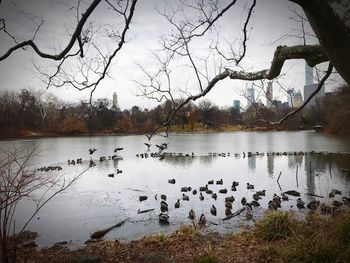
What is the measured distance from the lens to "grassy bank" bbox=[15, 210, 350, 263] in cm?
506

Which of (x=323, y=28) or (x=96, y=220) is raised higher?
(x=323, y=28)

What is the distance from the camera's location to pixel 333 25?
6.10 feet

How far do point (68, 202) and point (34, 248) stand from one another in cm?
698

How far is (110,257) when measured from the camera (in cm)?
771

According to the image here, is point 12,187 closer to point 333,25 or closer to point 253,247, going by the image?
point 253,247

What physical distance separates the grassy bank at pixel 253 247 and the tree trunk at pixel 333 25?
373 centimetres

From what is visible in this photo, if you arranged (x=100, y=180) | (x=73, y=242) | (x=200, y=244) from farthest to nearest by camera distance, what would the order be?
(x=100, y=180)
(x=73, y=242)
(x=200, y=244)

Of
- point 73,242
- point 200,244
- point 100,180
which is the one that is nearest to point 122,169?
point 100,180

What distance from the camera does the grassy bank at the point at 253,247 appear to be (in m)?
5.06

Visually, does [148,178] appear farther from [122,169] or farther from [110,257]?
[110,257]

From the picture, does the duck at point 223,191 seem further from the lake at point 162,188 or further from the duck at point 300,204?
the duck at point 300,204

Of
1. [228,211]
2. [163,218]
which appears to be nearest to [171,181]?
[228,211]

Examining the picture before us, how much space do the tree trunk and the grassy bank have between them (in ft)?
12.2

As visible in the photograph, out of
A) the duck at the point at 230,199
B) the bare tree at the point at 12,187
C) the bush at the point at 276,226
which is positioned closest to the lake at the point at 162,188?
the duck at the point at 230,199
